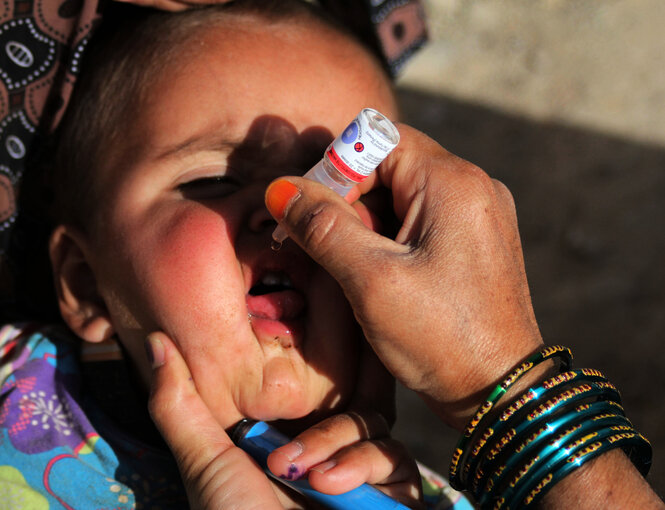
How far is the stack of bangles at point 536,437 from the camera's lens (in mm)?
1185

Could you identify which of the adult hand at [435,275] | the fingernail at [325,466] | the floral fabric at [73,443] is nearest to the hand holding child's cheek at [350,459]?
the fingernail at [325,466]

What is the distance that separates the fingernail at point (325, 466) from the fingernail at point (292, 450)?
42 mm

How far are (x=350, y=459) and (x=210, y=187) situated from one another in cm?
69

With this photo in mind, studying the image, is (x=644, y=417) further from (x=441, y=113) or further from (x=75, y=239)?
(x=75, y=239)

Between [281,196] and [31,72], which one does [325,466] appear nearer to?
[281,196]

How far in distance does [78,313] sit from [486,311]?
3.59 ft

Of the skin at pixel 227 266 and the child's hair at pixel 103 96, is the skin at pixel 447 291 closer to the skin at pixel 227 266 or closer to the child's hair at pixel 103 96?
the skin at pixel 227 266

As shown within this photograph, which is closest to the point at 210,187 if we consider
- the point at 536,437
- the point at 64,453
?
the point at 64,453

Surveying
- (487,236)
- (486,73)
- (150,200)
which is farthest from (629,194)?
(150,200)

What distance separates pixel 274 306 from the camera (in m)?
1.44

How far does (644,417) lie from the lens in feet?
8.34

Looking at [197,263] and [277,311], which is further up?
[197,263]

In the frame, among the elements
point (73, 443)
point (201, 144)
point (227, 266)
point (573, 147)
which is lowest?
point (73, 443)

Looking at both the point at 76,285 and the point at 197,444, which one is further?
the point at 76,285
